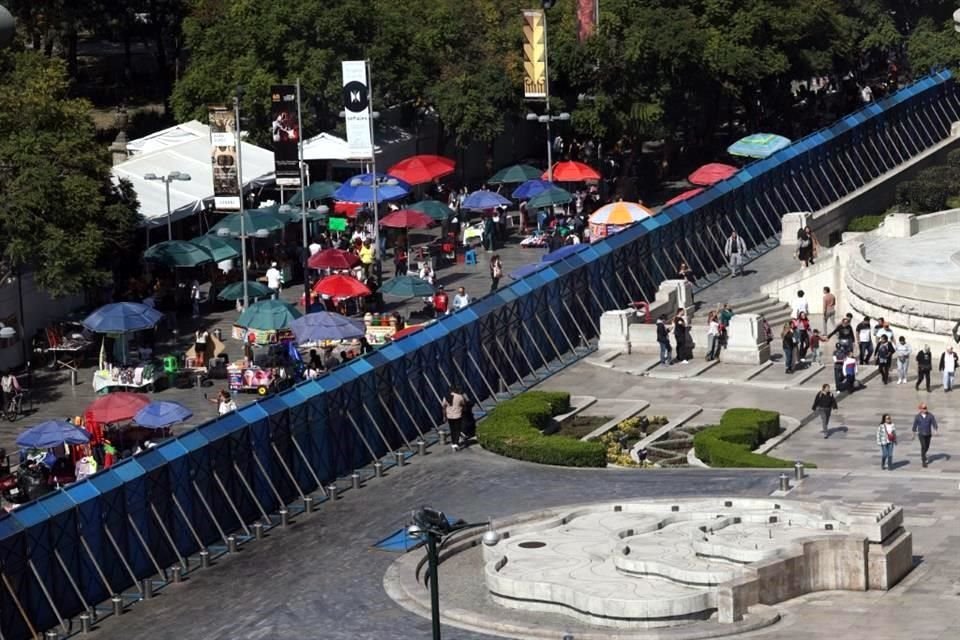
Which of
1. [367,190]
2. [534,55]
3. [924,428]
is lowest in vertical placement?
[924,428]

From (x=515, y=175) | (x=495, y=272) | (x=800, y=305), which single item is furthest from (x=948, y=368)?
(x=515, y=175)

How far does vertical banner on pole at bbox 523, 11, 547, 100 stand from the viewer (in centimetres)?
8644

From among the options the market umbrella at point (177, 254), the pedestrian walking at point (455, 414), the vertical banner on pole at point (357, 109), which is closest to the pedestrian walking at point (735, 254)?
the vertical banner on pole at point (357, 109)

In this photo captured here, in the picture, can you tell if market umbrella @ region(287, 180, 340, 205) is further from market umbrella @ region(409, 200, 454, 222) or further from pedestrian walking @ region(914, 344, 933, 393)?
pedestrian walking @ region(914, 344, 933, 393)

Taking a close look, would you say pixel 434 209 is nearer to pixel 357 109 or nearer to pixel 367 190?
pixel 367 190

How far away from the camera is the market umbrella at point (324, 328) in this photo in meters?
61.7

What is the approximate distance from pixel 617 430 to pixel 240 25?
110ft

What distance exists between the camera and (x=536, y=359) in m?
63.6

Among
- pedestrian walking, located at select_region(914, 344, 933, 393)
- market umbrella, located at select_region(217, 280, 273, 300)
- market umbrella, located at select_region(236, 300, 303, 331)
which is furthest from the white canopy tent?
pedestrian walking, located at select_region(914, 344, 933, 393)

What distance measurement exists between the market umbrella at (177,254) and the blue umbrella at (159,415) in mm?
17436

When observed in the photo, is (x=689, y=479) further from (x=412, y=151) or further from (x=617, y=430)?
(x=412, y=151)

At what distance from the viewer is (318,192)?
81.4 metres

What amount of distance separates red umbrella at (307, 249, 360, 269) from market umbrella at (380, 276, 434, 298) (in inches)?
129

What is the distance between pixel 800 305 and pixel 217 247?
57.3ft
